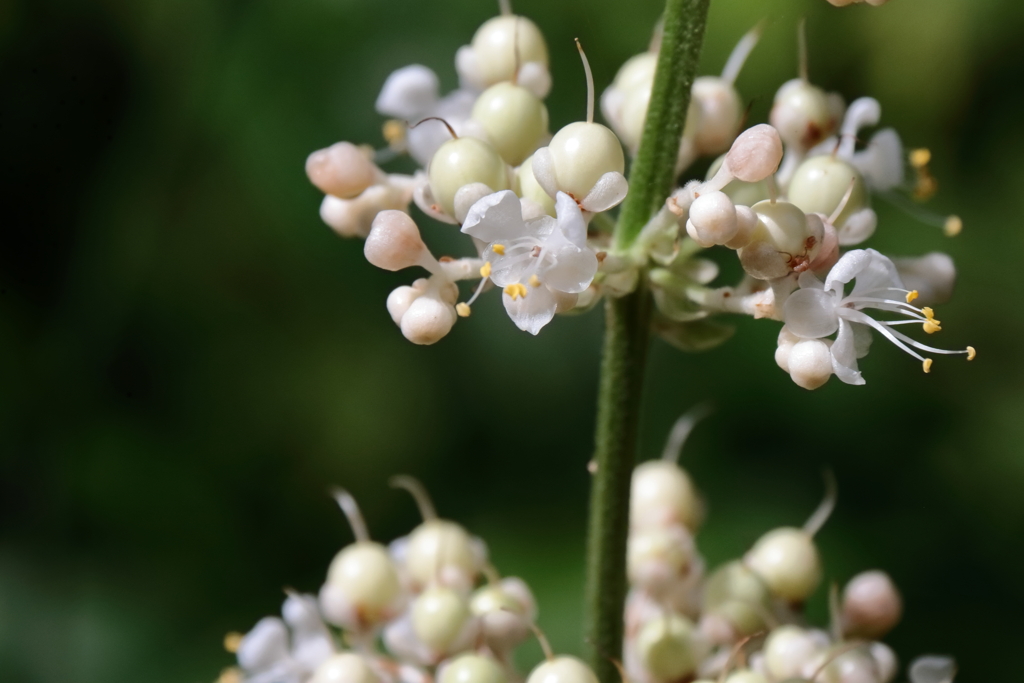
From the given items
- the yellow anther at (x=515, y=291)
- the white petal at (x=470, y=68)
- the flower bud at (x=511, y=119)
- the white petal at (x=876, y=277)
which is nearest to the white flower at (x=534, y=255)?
the yellow anther at (x=515, y=291)

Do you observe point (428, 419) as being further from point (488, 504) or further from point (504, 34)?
point (504, 34)

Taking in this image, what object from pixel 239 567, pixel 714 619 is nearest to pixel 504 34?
pixel 714 619

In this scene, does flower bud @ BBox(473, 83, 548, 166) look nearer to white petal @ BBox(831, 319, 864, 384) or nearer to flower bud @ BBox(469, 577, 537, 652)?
white petal @ BBox(831, 319, 864, 384)

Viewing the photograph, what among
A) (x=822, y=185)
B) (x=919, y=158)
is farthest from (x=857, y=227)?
(x=919, y=158)

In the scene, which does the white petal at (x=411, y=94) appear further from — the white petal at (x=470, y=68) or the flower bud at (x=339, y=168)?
the flower bud at (x=339, y=168)

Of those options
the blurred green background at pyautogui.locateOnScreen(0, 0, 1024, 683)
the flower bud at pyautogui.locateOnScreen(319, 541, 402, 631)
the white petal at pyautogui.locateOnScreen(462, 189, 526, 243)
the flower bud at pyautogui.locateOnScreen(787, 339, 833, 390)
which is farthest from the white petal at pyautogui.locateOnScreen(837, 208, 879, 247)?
the blurred green background at pyautogui.locateOnScreen(0, 0, 1024, 683)
